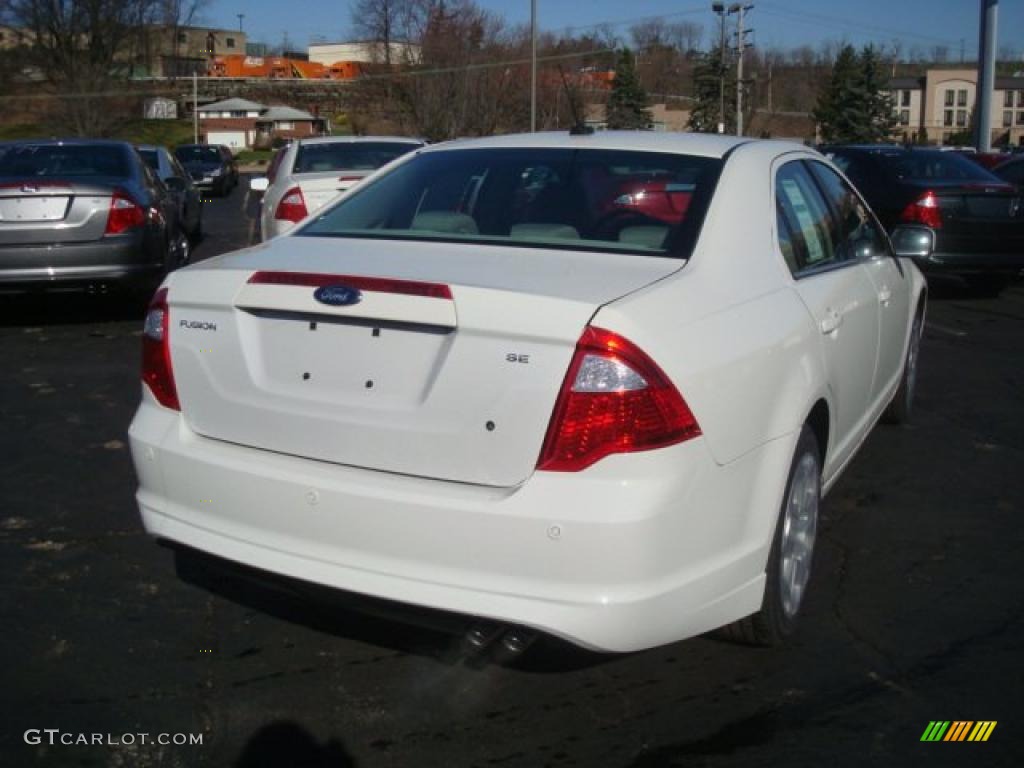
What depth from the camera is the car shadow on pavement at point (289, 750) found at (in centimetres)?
307

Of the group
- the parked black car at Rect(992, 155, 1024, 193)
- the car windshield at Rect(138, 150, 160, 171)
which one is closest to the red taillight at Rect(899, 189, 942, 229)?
the parked black car at Rect(992, 155, 1024, 193)

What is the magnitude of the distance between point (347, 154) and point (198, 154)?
1070 inches

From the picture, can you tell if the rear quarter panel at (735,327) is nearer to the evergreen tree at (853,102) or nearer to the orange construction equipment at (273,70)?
the evergreen tree at (853,102)

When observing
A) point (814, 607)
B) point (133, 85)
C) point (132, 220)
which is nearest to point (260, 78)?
point (133, 85)

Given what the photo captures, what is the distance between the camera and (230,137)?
3159 inches

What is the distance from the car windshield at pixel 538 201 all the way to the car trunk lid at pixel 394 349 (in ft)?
0.94

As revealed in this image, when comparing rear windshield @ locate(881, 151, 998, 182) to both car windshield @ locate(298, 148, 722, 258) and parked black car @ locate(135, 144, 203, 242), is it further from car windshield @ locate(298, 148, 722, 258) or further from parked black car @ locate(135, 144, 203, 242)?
car windshield @ locate(298, 148, 722, 258)

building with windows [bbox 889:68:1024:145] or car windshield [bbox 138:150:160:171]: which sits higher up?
building with windows [bbox 889:68:1024:145]

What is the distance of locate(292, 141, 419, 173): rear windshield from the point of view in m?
11.5

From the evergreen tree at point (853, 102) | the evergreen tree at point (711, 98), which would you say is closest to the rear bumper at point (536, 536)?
the evergreen tree at point (711, 98)

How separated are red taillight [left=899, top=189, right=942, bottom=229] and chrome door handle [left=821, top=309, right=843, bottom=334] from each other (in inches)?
298

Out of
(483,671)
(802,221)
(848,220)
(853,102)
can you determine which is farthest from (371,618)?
(853,102)

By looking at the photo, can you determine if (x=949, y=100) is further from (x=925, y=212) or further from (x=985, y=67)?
(x=925, y=212)

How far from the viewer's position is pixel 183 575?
14.0 feet
